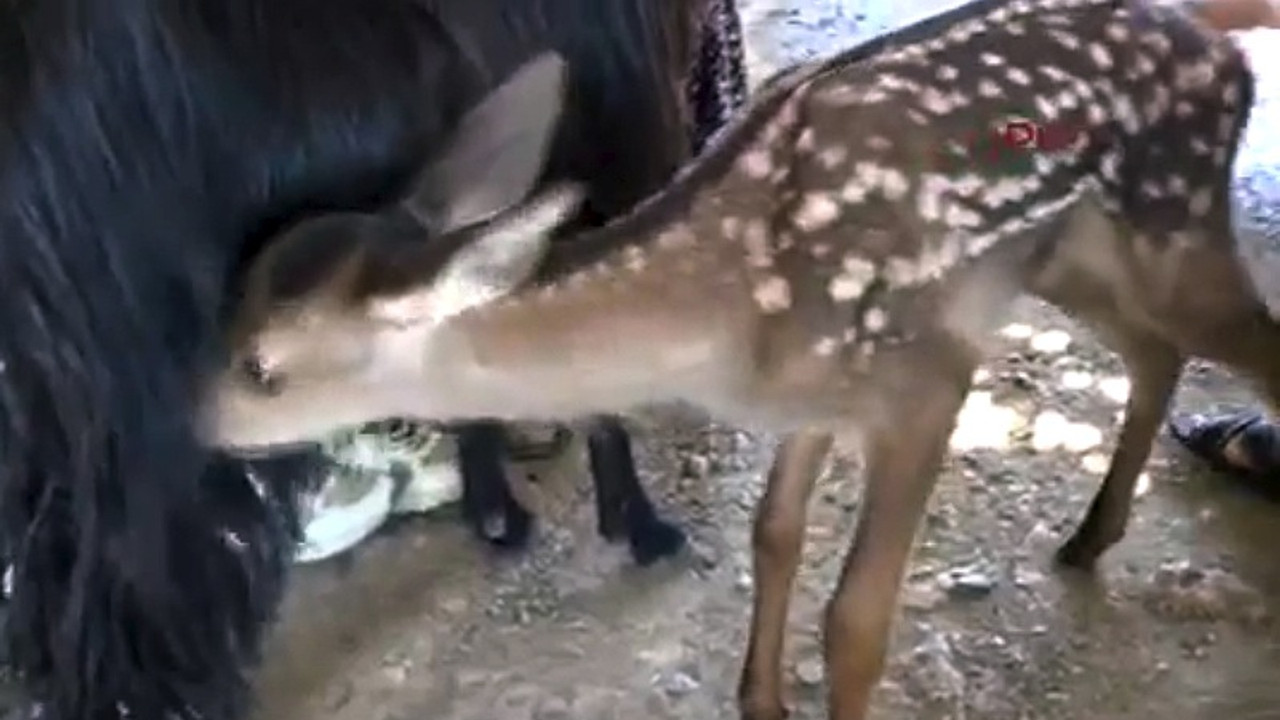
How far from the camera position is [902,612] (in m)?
1.64

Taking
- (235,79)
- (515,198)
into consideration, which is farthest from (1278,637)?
(235,79)

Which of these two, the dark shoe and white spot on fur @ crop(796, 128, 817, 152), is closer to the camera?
white spot on fur @ crop(796, 128, 817, 152)

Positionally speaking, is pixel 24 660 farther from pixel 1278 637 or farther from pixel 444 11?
pixel 1278 637

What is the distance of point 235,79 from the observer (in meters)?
1.28

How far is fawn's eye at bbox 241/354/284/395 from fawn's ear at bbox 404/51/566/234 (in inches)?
5.1

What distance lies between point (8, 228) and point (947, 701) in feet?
2.40

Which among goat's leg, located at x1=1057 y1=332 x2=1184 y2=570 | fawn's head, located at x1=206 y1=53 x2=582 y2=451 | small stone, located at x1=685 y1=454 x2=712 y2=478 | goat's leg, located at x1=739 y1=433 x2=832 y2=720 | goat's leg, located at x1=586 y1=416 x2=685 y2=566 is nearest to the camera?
fawn's head, located at x1=206 y1=53 x2=582 y2=451

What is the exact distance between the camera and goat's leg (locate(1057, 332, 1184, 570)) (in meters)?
1.59

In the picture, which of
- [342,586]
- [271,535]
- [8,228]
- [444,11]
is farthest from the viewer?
[342,586]

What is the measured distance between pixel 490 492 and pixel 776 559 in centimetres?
31

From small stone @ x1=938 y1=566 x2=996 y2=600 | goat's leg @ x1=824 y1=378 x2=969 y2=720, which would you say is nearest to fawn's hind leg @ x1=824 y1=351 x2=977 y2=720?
goat's leg @ x1=824 y1=378 x2=969 y2=720

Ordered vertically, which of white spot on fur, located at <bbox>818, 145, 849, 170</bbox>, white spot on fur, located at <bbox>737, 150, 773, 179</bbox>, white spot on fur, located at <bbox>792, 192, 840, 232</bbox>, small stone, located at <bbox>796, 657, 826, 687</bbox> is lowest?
small stone, located at <bbox>796, 657, 826, 687</bbox>

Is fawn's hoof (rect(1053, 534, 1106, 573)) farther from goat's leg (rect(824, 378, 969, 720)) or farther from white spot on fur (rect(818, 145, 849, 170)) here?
white spot on fur (rect(818, 145, 849, 170))

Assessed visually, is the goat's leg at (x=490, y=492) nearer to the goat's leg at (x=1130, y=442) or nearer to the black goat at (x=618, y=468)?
the black goat at (x=618, y=468)
